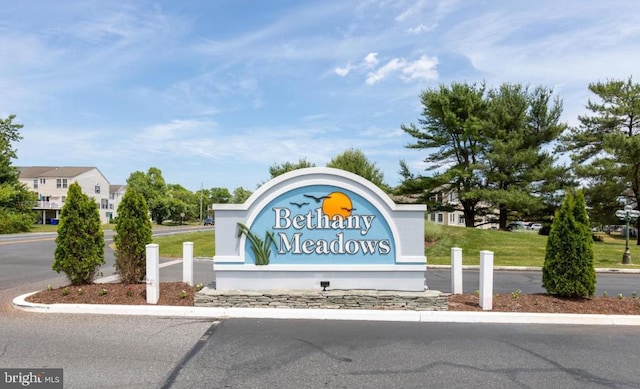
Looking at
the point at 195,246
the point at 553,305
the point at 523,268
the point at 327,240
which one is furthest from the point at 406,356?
the point at 195,246

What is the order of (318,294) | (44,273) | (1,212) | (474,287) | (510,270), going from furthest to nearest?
(1,212) < (510,270) < (44,273) < (474,287) < (318,294)

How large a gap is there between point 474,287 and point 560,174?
81.0 feet

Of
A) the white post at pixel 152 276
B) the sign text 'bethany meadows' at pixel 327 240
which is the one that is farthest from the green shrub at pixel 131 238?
the sign text 'bethany meadows' at pixel 327 240

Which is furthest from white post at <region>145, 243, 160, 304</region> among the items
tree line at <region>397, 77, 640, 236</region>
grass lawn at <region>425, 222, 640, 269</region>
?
tree line at <region>397, 77, 640, 236</region>

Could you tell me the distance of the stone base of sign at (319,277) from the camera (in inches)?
313

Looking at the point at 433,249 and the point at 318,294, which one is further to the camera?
the point at 433,249

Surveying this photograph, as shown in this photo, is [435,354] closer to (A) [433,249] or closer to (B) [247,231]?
(B) [247,231]

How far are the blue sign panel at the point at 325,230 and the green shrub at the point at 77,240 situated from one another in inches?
123

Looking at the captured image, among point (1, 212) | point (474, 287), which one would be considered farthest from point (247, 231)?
point (1, 212)

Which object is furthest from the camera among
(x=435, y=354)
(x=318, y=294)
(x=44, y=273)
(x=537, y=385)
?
(x=44, y=273)

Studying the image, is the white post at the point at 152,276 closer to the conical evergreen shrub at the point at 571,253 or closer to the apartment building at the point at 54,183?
the conical evergreen shrub at the point at 571,253

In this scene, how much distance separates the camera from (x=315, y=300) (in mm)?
7680

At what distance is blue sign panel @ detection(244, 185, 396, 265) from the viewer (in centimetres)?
803

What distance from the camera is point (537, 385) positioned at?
446 cm
